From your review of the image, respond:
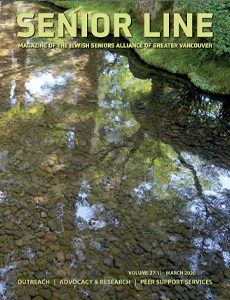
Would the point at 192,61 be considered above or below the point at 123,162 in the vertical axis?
above

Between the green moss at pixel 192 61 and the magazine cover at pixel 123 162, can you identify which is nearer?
the magazine cover at pixel 123 162

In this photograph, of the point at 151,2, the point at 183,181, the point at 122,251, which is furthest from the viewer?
the point at 151,2

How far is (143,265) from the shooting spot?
5.99m

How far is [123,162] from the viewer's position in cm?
859

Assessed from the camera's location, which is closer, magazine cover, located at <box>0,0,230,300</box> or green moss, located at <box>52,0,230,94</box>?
magazine cover, located at <box>0,0,230,300</box>

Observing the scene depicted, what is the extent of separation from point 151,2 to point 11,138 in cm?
932

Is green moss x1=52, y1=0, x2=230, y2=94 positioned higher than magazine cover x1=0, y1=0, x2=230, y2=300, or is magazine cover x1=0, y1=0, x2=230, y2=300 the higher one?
green moss x1=52, y1=0, x2=230, y2=94

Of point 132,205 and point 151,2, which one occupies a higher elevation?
point 151,2

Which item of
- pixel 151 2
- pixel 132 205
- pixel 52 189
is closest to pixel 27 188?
pixel 52 189

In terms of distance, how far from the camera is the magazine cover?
230 inches

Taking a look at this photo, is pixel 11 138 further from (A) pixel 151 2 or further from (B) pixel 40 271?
(A) pixel 151 2

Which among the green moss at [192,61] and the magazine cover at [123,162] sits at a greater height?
the green moss at [192,61]

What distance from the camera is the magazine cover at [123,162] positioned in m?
5.85

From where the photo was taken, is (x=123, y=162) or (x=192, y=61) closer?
(x=123, y=162)
